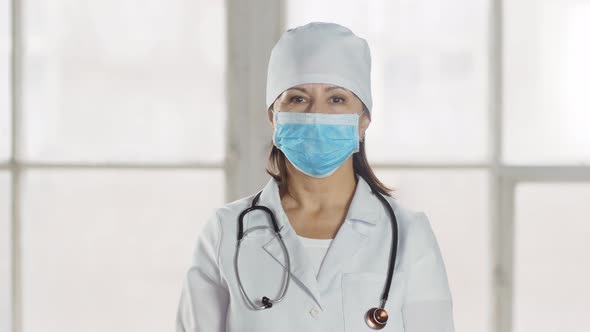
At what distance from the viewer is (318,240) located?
146 cm

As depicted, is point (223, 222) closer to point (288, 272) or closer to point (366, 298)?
point (288, 272)

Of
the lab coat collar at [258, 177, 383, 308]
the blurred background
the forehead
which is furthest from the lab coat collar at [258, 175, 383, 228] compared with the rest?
the blurred background

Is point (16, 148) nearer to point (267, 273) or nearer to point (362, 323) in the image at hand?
point (267, 273)

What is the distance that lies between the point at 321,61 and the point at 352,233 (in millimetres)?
325

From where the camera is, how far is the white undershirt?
4.71ft

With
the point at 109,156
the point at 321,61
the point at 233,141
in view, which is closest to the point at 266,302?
the point at 321,61

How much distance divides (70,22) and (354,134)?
3.85 ft

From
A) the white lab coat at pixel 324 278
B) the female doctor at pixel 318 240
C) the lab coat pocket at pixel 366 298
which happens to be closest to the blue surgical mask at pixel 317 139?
the female doctor at pixel 318 240

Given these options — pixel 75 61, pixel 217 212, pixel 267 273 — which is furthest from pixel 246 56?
pixel 267 273

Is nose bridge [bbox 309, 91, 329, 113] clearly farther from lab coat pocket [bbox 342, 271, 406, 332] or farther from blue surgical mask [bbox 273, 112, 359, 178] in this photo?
lab coat pocket [bbox 342, 271, 406, 332]

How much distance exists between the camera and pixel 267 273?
4.69 ft

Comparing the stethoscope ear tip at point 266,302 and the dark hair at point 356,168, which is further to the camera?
the dark hair at point 356,168

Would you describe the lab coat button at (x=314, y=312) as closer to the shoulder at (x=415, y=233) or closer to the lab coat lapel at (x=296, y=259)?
the lab coat lapel at (x=296, y=259)

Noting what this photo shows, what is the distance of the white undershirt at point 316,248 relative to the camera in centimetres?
143
